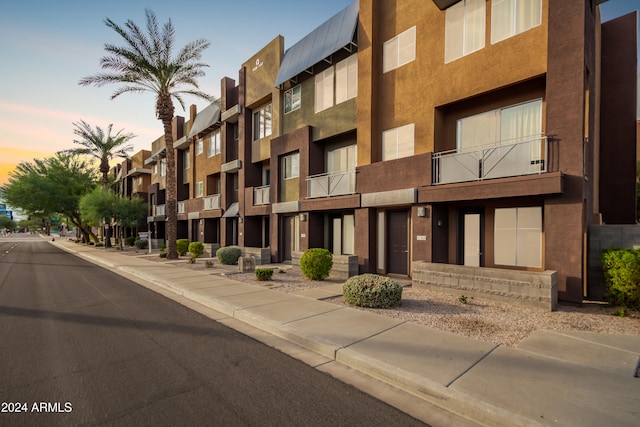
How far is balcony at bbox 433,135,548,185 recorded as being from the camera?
30.2 feet

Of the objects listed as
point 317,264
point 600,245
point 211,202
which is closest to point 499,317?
point 600,245

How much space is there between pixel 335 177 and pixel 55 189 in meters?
39.5

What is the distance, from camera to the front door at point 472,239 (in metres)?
11.4

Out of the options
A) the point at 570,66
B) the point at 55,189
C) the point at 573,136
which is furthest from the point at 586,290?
the point at 55,189

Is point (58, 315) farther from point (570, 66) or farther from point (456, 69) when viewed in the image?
point (570, 66)

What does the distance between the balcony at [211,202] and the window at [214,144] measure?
4.05m

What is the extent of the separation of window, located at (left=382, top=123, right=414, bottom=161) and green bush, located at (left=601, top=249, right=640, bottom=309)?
7072mm

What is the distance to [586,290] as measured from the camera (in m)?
8.89

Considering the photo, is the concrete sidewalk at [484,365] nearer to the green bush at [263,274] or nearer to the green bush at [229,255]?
the green bush at [263,274]

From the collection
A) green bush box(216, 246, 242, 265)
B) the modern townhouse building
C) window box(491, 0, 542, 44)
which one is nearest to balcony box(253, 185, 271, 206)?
the modern townhouse building

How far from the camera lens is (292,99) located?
18.8 meters

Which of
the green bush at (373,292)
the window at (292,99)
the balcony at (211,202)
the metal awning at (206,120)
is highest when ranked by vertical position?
the metal awning at (206,120)

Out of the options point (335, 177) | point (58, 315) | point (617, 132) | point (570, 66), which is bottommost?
point (58, 315)

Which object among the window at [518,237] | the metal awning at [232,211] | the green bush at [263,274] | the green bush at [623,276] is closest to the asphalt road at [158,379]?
the green bush at [263,274]
